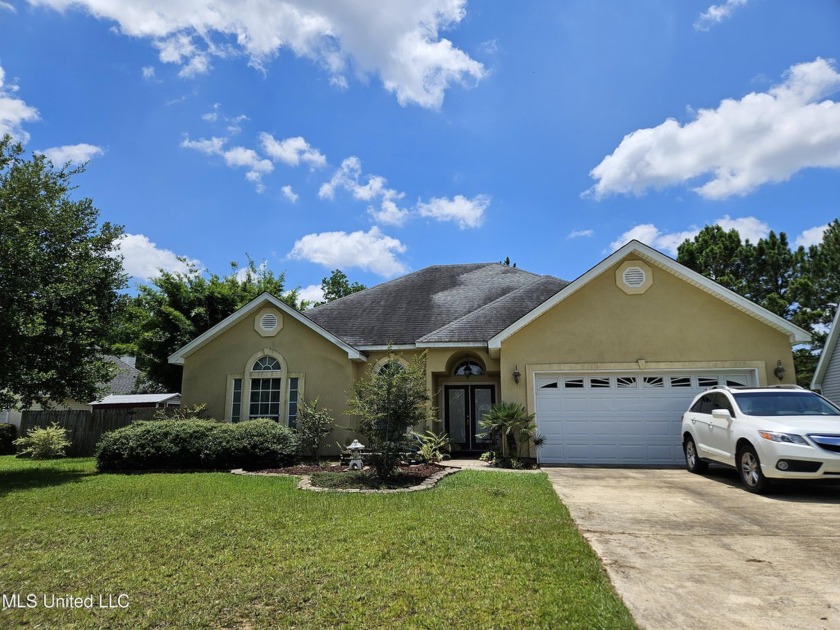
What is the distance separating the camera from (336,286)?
48.8 m

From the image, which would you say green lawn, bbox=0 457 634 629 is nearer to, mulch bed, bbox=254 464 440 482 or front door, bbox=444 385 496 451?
mulch bed, bbox=254 464 440 482

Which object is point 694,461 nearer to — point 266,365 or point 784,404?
point 784,404

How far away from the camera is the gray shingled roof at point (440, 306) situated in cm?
1509

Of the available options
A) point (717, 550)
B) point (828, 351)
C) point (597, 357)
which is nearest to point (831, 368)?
point (828, 351)

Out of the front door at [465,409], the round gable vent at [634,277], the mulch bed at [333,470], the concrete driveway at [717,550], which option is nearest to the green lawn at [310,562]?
the concrete driveway at [717,550]

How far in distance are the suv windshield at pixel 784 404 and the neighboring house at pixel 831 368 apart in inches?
426

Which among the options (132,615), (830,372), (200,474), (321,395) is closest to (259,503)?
(132,615)

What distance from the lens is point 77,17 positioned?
10.7 meters

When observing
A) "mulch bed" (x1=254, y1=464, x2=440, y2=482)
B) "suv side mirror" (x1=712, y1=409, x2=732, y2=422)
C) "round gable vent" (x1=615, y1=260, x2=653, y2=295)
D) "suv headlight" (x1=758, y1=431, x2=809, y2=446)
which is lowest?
"mulch bed" (x1=254, y1=464, x2=440, y2=482)

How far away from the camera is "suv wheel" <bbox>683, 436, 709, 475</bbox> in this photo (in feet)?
34.7

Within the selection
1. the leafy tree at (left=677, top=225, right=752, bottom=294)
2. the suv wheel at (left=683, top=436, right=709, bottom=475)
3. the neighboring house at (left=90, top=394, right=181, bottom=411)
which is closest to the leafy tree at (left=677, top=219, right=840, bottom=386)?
the leafy tree at (left=677, top=225, right=752, bottom=294)

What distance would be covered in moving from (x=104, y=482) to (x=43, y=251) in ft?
20.3

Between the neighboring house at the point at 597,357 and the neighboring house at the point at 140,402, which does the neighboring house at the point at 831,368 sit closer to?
the neighboring house at the point at 597,357

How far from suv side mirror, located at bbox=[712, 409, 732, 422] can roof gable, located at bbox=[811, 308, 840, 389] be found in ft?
38.8
